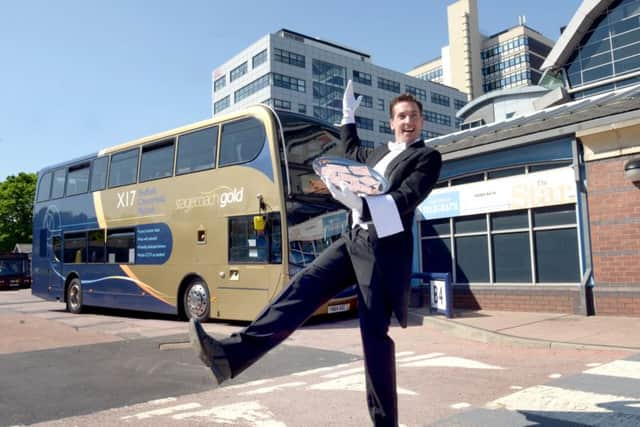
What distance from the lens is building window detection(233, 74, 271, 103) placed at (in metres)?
57.6

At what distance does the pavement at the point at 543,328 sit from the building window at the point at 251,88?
49527mm

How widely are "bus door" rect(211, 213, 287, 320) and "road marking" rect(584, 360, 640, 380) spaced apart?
562cm

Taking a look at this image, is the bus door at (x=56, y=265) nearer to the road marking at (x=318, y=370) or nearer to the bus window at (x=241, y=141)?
the bus window at (x=241, y=141)

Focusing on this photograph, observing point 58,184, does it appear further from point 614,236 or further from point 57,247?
point 614,236

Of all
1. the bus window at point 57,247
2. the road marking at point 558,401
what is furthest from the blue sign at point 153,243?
the road marking at point 558,401

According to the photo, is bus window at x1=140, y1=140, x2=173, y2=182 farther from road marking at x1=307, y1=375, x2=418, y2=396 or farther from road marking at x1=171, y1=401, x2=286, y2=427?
road marking at x1=171, y1=401, x2=286, y2=427

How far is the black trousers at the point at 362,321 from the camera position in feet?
9.34

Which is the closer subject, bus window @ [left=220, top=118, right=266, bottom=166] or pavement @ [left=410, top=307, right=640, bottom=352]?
pavement @ [left=410, top=307, right=640, bottom=352]

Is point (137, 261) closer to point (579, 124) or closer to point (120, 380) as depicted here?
point (120, 380)

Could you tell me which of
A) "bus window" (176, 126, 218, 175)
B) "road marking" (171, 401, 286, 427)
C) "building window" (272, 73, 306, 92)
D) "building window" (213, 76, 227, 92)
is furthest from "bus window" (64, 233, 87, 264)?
"building window" (213, 76, 227, 92)

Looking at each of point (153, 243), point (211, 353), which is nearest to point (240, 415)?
point (211, 353)

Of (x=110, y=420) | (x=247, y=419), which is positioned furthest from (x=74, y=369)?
(x=247, y=419)

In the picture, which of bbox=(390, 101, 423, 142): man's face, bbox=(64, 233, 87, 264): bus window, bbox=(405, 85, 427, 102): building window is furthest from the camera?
bbox=(405, 85, 427, 102): building window

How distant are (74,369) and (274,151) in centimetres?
514
